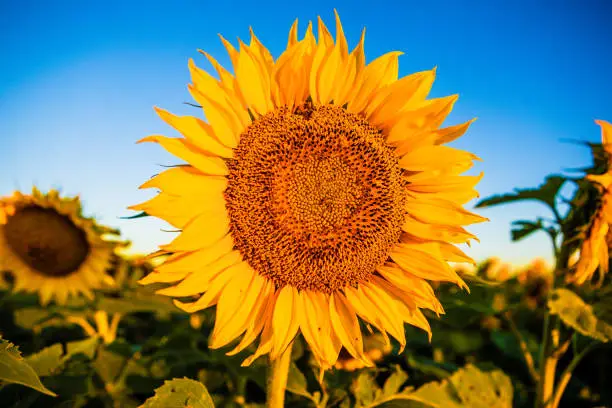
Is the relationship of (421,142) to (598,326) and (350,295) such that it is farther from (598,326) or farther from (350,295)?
(598,326)

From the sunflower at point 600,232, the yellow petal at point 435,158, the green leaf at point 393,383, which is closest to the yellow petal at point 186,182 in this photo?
the yellow petal at point 435,158

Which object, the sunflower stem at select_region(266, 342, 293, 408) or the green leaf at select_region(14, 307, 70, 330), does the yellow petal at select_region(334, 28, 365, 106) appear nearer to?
the sunflower stem at select_region(266, 342, 293, 408)

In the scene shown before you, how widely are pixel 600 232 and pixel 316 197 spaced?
173cm

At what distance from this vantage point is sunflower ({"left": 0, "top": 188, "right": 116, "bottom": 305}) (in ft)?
15.4

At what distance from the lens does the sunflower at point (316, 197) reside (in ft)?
6.40

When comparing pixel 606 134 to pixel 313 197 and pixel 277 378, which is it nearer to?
pixel 313 197

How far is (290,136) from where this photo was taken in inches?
80.2

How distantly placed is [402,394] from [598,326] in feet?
3.86

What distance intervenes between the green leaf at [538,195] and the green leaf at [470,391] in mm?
1148

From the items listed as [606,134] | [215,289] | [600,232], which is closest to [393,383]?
[215,289]

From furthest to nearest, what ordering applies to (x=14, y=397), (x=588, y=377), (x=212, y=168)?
(x=588, y=377)
(x=14, y=397)
(x=212, y=168)

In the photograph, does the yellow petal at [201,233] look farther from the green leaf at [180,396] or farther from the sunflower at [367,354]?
the sunflower at [367,354]

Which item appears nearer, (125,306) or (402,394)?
(402,394)

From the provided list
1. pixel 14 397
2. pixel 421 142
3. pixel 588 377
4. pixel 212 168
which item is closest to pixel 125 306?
pixel 14 397
